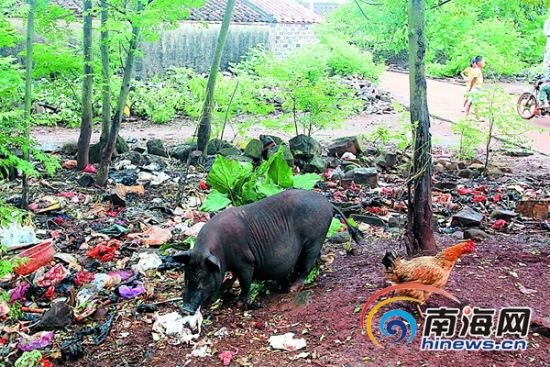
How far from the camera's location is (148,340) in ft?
16.0

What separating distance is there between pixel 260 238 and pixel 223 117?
306 inches

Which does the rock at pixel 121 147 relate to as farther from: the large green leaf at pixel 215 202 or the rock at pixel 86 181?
the large green leaf at pixel 215 202

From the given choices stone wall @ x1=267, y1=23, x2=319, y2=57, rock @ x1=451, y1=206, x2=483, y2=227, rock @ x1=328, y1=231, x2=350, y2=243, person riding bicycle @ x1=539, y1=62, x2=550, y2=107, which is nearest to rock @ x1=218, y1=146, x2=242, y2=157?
rock @ x1=328, y1=231, x2=350, y2=243

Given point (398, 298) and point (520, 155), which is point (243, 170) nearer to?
point (398, 298)

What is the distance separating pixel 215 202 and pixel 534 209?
15.2 feet

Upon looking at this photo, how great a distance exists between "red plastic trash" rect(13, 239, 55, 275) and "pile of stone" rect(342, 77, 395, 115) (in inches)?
553

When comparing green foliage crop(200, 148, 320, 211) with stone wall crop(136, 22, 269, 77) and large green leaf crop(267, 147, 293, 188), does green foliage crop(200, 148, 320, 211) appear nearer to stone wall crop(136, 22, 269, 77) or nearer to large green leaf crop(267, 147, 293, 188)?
large green leaf crop(267, 147, 293, 188)

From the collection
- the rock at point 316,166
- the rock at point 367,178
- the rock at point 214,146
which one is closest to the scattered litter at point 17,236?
the rock at point 367,178

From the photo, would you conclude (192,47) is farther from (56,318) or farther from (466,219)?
(56,318)

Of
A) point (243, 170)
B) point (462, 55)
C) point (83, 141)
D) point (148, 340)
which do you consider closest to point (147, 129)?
point (83, 141)

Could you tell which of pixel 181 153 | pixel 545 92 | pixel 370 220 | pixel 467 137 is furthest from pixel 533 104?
pixel 370 220

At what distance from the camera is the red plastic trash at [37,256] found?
20.1 ft

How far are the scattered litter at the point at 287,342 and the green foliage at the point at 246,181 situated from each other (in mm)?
1817

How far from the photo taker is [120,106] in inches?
378
